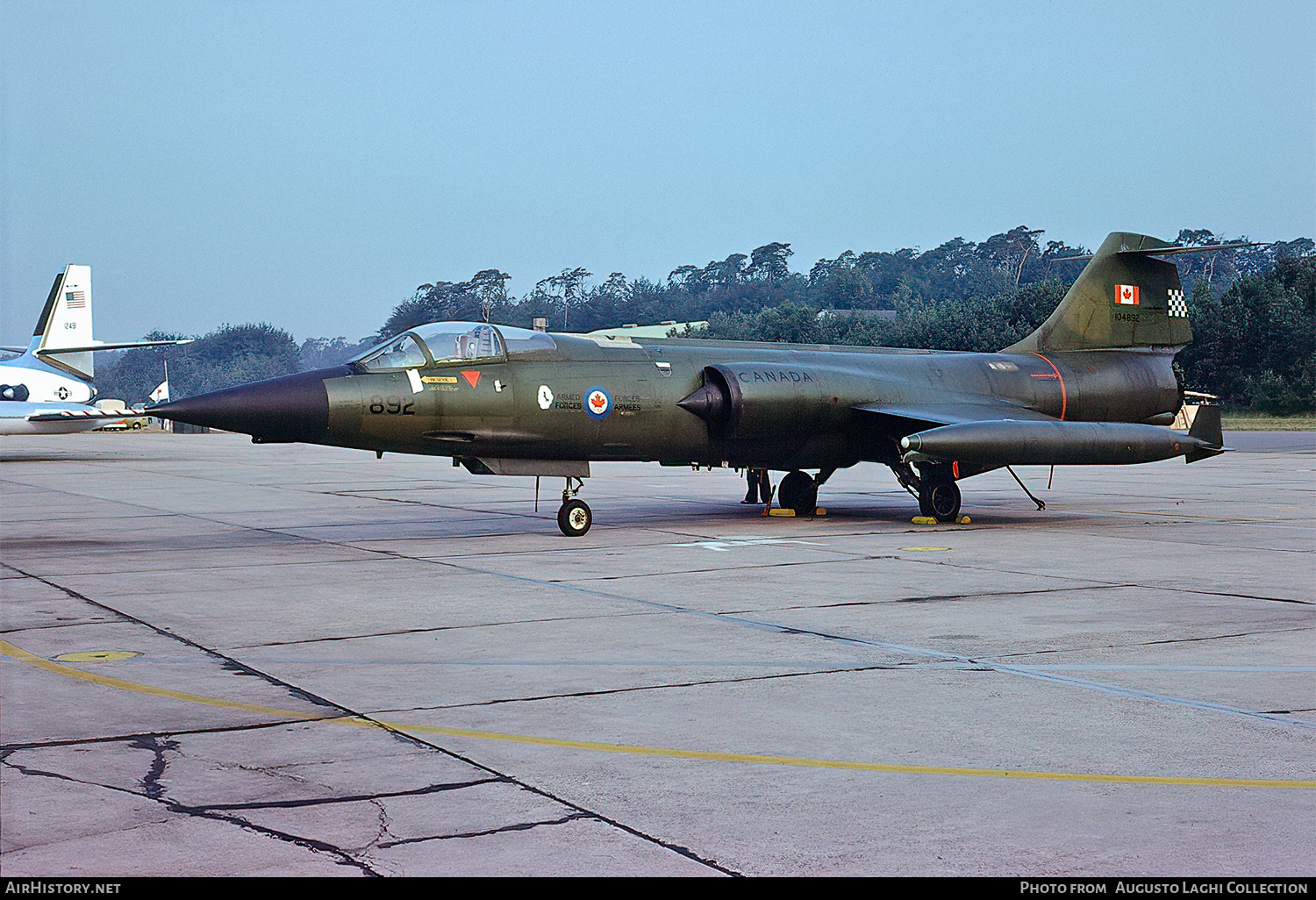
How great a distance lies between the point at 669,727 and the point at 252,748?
188 cm

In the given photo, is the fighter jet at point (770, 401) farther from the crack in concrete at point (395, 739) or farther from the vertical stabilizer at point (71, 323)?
the vertical stabilizer at point (71, 323)

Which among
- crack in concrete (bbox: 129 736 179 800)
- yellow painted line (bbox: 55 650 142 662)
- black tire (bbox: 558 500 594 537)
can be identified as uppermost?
black tire (bbox: 558 500 594 537)

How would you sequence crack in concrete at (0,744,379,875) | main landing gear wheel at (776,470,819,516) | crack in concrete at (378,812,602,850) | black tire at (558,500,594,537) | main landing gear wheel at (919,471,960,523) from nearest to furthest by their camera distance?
1. crack in concrete at (0,744,379,875)
2. crack in concrete at (378,812,602,850)
3. black tire at (558,500,594,537)
4. main landing gear wheel at (919,471,960,523)
5. main landing gear wheel at (776,470,819,516)

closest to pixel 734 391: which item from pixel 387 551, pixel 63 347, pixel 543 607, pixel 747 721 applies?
pixel 387 551

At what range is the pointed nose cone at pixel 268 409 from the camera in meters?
12.7

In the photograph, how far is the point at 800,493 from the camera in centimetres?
1808

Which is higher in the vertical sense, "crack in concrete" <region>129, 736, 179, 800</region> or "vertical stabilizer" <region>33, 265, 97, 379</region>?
"vertical stabilizer" <region>33, 265, 97, 379</region>

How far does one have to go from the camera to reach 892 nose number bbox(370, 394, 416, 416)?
13.6 m

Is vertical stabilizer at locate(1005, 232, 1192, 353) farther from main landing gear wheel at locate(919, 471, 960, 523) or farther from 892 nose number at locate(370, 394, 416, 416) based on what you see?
892 nose number at locate(370, 394, 416, 416)

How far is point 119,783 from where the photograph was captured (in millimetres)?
5035

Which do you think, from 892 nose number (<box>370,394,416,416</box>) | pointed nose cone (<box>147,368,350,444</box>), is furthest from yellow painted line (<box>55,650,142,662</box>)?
892 nose number (<box>370,394,416,416</box>)

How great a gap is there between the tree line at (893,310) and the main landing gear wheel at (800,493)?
172 inches

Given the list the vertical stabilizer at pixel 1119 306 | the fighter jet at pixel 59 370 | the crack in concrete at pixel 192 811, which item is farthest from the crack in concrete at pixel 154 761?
the fighter jet at pixel 59 370
